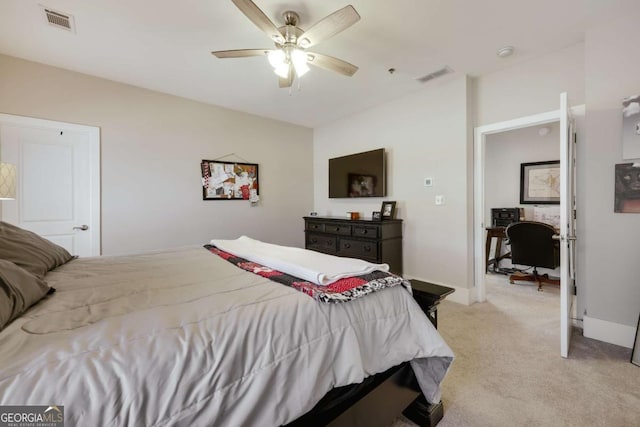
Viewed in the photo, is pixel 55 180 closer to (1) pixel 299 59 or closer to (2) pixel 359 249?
(1) pixel 299 59

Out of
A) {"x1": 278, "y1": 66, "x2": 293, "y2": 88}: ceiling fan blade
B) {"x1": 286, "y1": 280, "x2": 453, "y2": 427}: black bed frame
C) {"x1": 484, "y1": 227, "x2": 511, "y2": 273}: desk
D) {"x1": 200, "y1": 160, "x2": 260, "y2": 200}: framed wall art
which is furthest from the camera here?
{"x1": 484, "y1": 227, "x2": 511, "y2": 273}: desk

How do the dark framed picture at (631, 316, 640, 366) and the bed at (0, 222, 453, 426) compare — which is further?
the dark framed picture at (631, 316, 640, 366)

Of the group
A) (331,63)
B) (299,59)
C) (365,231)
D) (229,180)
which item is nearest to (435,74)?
(331,63)

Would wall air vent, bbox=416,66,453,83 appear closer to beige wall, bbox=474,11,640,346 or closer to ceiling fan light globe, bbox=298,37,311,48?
beige wall, bbox=474,11,640,346

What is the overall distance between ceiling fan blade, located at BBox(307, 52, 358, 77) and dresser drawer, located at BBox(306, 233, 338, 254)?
2374 millimetres

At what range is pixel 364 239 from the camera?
367 cm

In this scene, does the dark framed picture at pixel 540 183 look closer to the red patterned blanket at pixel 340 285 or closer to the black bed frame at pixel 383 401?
the black bed frame at pixel 383 401

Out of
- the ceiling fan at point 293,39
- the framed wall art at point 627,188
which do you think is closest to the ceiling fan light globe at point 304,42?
the ceiling fan at point 293,39

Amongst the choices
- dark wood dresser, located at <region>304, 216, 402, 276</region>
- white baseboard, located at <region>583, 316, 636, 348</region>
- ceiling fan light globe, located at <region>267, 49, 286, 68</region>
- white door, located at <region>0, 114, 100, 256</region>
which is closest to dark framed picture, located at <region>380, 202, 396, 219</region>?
dark wood dresser, located at <region>304, 216, 402, 276</region>

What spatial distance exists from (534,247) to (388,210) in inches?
81.3

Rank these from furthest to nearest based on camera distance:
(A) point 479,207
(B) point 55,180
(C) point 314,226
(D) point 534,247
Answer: (C) point 314,226, (D) point 534,247, (A) point 479,207, (B) point 55,180

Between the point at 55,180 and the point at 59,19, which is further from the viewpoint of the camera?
the point at 55,180

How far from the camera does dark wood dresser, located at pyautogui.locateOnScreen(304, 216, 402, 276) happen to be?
3529 millimetres

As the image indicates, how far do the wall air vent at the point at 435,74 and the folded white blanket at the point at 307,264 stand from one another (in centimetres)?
251
